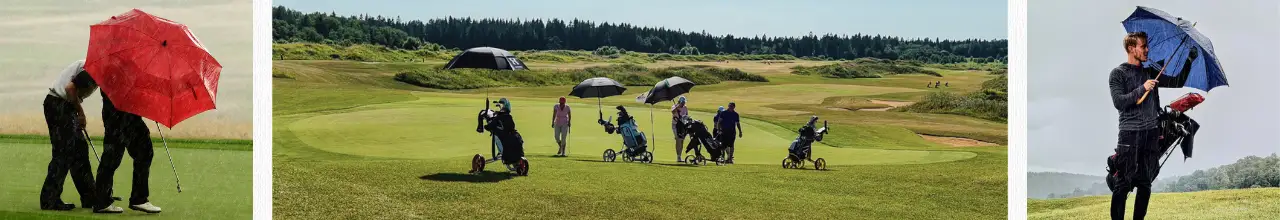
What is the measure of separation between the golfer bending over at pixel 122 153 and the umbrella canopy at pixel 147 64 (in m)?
0.15

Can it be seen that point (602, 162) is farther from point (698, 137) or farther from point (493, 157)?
point (493, 157)

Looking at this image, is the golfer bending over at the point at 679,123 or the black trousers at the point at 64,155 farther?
the golfer bending over at the point at 679,123

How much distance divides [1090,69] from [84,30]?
962cm

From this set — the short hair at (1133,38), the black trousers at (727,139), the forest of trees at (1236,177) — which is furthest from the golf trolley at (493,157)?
the forest of trees at (1236,177)

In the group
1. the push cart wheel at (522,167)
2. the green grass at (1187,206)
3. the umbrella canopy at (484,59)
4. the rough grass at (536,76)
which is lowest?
the green grass at (1187,206)

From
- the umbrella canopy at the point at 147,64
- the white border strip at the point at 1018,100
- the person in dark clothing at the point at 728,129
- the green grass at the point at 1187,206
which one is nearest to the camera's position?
the umbrella canopy at the point at 147,64

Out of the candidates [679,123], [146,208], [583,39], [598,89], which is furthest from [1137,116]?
[146,208]

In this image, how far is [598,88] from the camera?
1513 cm

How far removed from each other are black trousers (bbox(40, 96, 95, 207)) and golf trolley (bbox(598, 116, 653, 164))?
17.4ft

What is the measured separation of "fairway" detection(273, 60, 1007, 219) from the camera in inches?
551

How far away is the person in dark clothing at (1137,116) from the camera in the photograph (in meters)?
12.4

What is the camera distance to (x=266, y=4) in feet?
45.4

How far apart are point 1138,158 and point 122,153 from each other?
28.6 feet

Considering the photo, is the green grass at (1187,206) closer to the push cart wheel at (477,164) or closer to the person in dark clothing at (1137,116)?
the person in dark clothing at (1137,116)
